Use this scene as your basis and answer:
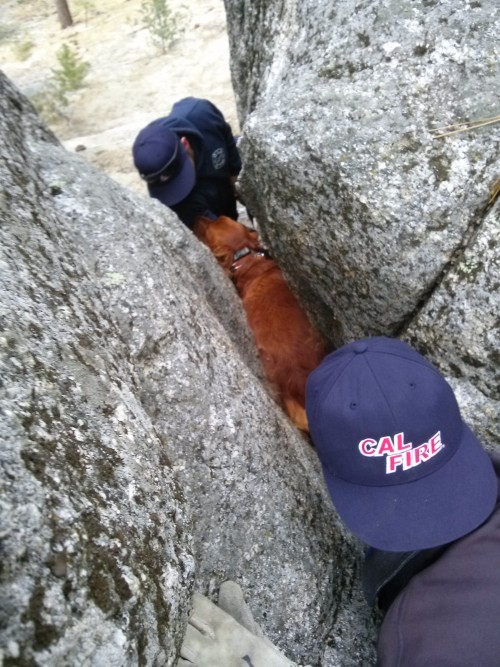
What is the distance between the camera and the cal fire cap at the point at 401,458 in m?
1.38

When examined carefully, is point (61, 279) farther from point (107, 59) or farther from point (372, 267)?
point (107, 59)

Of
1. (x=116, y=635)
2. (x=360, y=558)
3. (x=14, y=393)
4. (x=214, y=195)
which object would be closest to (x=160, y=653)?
(x=116, y=635)

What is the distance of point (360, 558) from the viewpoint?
1980 mm

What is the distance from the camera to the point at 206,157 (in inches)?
151

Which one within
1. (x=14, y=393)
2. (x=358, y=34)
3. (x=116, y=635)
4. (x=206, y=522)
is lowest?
(x=206, y=522)

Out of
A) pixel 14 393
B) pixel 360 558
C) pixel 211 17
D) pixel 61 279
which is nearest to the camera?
pixel 14 393

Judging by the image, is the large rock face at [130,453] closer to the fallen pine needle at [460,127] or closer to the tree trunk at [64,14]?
the fallen pine needle at [460,127]

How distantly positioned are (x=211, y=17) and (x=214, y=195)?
1086 centimetres

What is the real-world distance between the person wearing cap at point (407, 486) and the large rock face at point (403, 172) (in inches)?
19.3

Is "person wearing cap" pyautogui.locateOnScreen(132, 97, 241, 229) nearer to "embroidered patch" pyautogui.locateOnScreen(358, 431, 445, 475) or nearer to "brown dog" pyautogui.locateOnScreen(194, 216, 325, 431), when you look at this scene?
"brown dog" pyautogui.locateOnScreen(194, 216, 325, 431)

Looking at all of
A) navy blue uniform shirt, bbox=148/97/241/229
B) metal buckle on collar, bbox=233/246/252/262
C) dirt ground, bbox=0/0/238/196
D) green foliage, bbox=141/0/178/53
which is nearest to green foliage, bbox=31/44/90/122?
dirt ground, bbox=0/0/238/196

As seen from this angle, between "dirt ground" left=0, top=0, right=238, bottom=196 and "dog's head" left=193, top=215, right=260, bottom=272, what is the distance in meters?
4.05

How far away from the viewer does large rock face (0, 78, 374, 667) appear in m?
0.88

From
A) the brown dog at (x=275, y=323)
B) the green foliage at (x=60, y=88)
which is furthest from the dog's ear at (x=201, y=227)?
the green foliage at (x=60, y=88)
